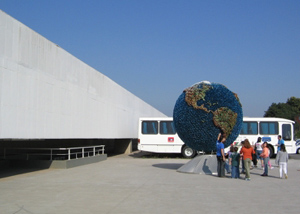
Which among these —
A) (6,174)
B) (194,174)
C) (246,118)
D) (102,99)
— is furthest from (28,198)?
(246,118)

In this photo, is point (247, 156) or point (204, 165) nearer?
point (247, 156)

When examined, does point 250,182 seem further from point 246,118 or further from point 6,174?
point 246,118

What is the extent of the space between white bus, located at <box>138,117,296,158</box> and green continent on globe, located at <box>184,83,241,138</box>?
410 inches

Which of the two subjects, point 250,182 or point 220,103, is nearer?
point 250,182

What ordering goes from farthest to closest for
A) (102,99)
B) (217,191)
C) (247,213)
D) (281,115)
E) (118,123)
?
(281,115)
(118,123)
(102,99)
(217,191)
(247,213)

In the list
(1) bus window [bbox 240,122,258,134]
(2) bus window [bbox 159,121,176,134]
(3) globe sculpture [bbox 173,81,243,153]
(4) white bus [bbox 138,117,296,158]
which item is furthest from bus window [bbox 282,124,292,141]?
(3) globe sculpture [bbox 173,81,243,153]

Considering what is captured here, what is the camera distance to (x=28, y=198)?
8.78 metres

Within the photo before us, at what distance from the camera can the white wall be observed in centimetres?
1231

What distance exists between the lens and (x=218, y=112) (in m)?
13.8

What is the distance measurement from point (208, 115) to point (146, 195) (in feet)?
18.1

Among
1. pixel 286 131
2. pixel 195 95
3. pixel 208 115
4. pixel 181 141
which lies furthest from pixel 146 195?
pixel 286 131

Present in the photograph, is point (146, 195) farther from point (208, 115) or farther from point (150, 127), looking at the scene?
point (150, 127)

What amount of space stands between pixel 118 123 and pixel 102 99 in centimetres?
419

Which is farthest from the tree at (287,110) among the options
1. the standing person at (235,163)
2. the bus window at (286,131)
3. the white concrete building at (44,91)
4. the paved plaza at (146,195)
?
the paved plaza at (146,195)
